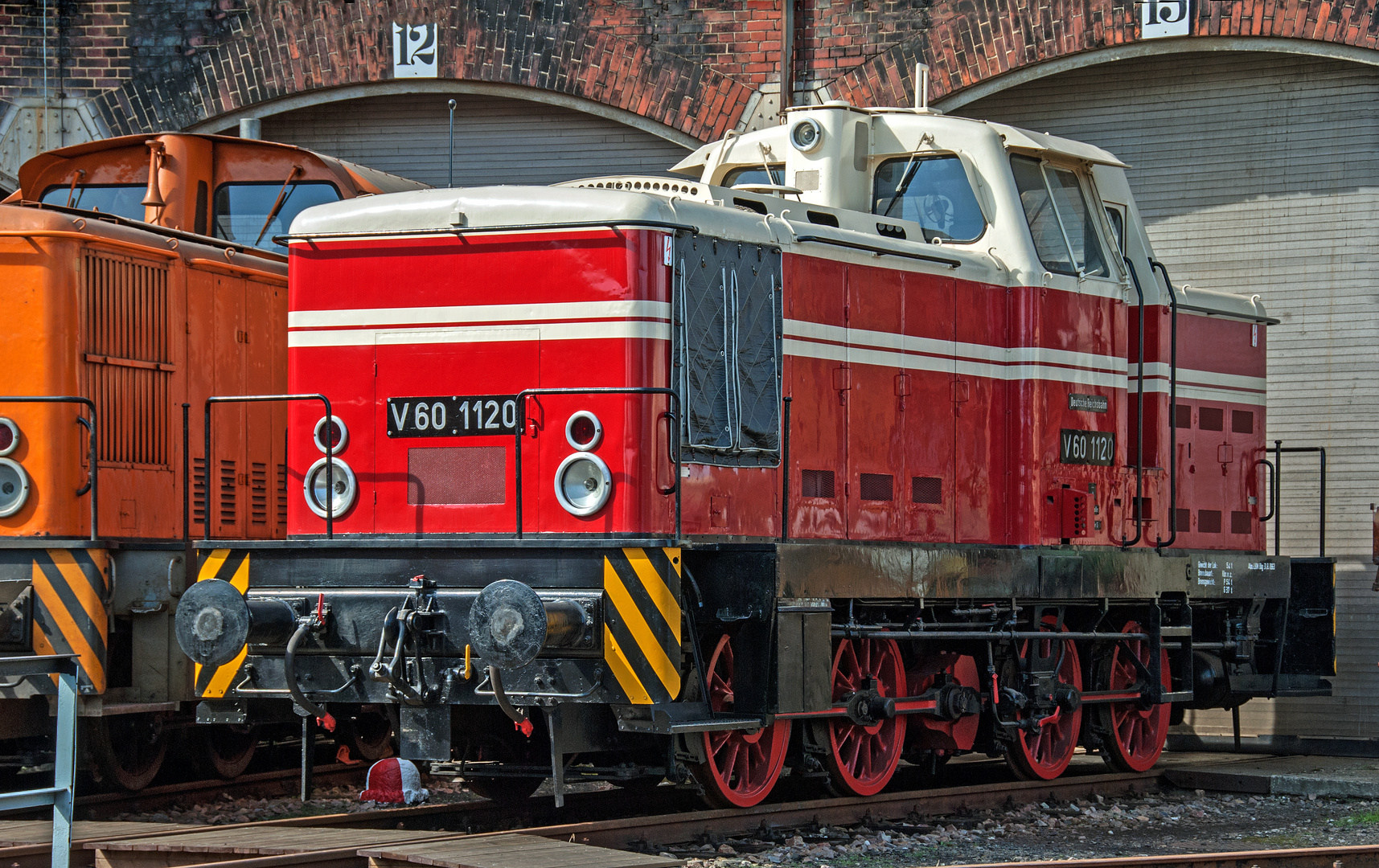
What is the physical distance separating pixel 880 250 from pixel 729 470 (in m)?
1.46

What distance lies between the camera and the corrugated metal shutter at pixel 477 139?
44.6 feet

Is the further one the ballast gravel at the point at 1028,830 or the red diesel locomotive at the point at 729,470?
the ballast gravel at the point at 1028,830

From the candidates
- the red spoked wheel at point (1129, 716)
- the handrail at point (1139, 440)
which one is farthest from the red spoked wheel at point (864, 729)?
the handrail at point (1139, 440)

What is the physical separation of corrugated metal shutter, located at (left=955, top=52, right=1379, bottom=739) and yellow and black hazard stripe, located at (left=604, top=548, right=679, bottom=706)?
697 centimetres

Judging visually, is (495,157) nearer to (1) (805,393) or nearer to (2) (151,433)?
(2) (151,433)

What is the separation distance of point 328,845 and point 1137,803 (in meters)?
4.69

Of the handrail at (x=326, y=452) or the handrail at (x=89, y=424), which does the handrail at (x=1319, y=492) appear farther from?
the handrail at (x=89, y=424)

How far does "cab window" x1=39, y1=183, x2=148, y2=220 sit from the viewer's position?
33.3 ft

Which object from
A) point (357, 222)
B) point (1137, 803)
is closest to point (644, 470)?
point (357, 222)

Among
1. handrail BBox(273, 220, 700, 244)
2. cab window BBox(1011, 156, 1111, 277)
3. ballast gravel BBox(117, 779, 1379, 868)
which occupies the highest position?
cab window BBox(1011, 156, 1111, 277)

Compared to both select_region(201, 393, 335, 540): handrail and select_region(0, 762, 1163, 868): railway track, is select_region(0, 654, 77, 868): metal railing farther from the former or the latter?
select_region(201, 393, 335, 540): handrail

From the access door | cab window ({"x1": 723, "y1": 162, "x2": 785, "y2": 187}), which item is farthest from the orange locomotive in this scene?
the access door

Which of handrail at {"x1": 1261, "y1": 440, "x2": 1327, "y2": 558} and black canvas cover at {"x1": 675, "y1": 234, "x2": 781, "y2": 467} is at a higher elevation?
black canvas cover at {"x1": 675, "y1": 234, "x2": 781, "y2": 467}

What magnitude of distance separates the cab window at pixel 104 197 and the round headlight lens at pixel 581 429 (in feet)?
13.4
